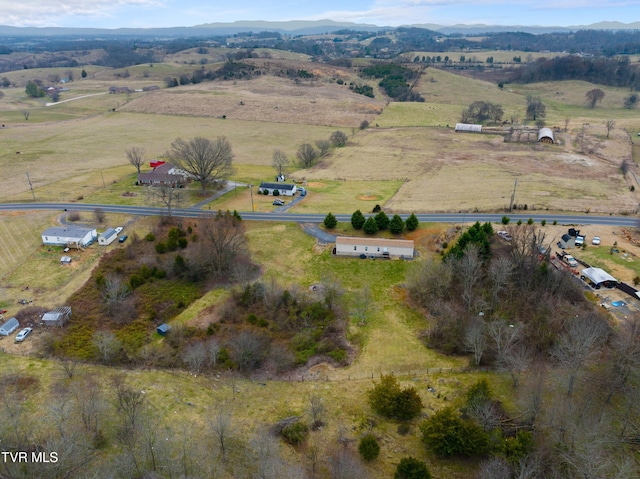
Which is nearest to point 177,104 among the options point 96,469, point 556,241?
point 556,241

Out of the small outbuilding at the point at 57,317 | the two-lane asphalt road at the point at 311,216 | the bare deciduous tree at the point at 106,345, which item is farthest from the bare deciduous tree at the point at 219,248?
the small outbuilding at the point at 57,317

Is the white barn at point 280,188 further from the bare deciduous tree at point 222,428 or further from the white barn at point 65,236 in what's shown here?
the bare deciduous tree at point 222,428

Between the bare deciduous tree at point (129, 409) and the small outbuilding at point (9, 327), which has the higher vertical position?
the bare deciduous tree at point (129, 409)

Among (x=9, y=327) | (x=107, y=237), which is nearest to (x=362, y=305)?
(x=9, y=327)

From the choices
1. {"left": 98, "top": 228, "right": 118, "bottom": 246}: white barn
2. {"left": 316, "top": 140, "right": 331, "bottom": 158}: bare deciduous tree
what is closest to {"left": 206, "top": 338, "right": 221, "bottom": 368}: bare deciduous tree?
{"left": 98, "top": 228, "right": 118, "bottom": 246}: white barn

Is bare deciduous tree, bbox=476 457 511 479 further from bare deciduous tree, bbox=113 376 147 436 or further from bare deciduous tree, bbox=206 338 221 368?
bare deciduous tree, bbox=113 376 147 436

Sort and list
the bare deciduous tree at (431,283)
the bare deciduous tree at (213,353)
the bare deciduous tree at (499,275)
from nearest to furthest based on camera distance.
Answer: the bare deciduous tree at (213,353)
the bare deciduous tree at (499,275)
the bare deciduous tree at (431,283)
